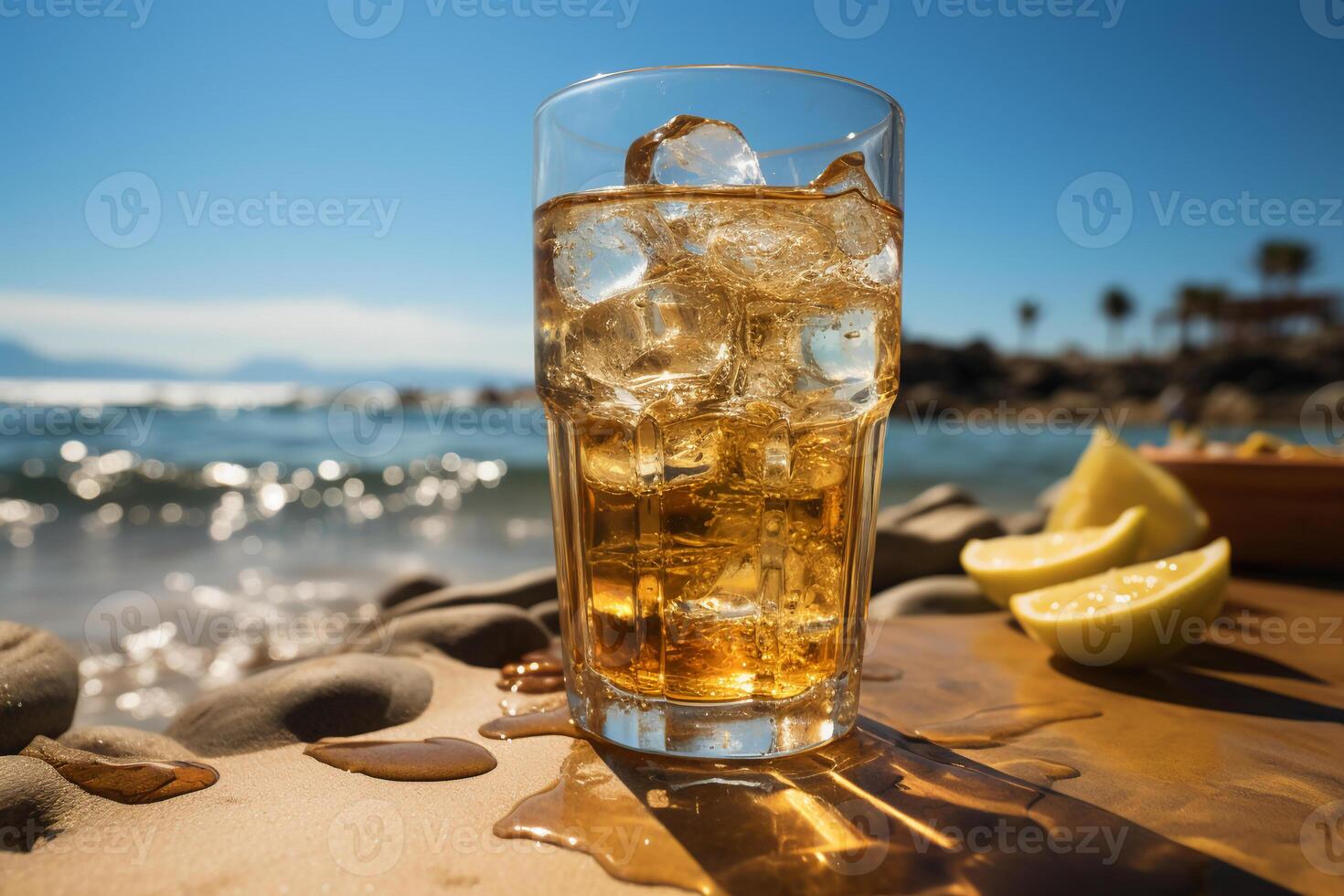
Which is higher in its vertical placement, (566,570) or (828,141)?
(828,141)

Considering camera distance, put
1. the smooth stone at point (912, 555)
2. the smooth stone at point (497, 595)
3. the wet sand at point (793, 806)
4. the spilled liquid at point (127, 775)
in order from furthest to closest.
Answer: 1. the smooth stone at point (912, 555)
2. the smooth stone at point (497, 595)
3. the spilled liquid at point (127, 775)
4. the wet sand at point (793, 806)

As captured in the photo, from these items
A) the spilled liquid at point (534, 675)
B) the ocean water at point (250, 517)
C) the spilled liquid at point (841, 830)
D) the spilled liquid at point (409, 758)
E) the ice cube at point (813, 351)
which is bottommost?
the ocean water at point (250, 517)

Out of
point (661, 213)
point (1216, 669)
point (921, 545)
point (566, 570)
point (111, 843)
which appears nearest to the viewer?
point (111, 843)

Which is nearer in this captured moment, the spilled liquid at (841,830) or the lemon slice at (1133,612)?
the spilled liquid at (841,830)

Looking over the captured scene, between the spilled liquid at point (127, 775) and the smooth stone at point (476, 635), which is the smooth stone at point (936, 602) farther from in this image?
the spilled liquid at point (127, 775)

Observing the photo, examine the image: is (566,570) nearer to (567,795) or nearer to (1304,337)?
(567,795)

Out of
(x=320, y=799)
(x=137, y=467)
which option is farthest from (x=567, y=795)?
(x=137, y=467)

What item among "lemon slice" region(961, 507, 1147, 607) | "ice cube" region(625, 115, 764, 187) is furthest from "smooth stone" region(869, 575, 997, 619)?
"ice cube" region(625, 115, 764, 187)

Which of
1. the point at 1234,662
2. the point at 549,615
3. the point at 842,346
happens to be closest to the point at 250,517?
the point at 549,615

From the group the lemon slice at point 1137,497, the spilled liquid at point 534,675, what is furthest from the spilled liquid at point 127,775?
the lemon slice at point 1137,497
